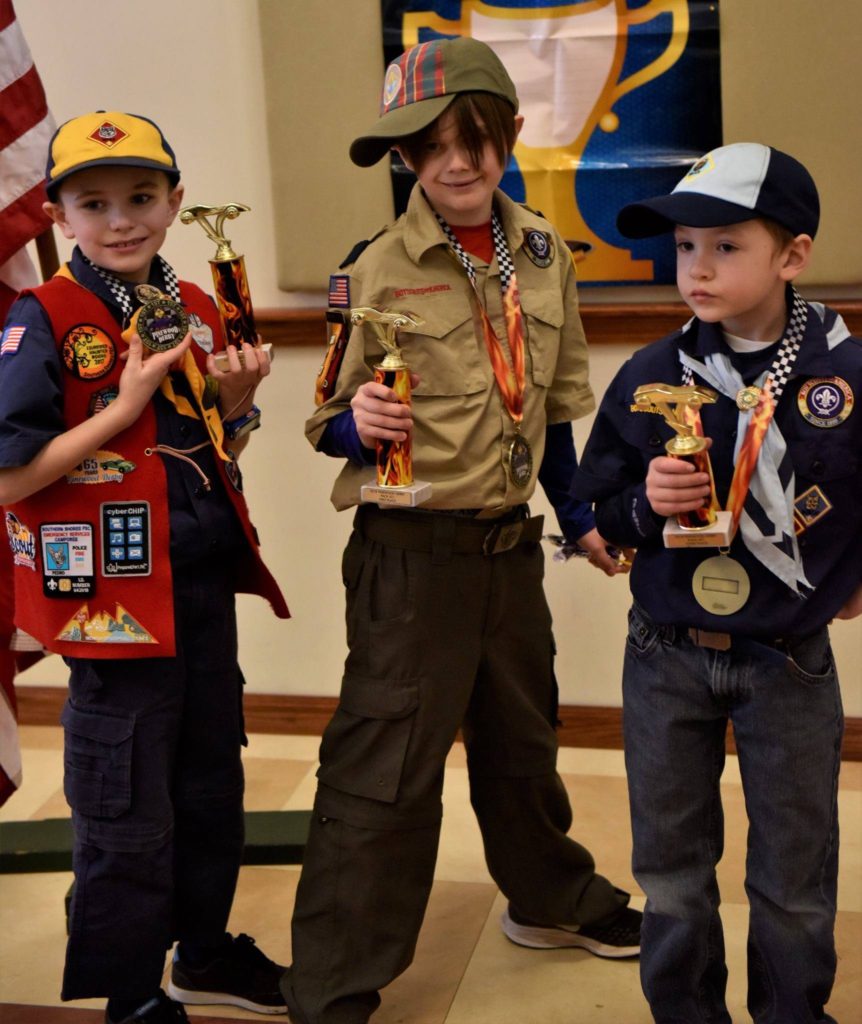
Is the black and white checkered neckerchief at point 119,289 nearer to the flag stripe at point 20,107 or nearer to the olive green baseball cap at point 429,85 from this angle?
the olive green baseball cap at point 429,85

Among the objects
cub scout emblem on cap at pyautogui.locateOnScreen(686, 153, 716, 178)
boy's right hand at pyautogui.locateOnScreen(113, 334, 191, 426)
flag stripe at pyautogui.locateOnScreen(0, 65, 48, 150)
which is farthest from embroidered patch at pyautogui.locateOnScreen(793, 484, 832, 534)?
flag stripe at pyautogui.locateOnScreen(0, 65, 48, 150)

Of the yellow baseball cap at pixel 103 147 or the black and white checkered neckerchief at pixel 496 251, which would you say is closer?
the yellow baseball cap at pixel 103 147

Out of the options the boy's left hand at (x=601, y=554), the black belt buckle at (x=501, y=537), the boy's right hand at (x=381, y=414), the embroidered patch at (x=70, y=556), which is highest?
the boy's right hand at (x=381, y=414)

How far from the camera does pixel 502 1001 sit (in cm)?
246

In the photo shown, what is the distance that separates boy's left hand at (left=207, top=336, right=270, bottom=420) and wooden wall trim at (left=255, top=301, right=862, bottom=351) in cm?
118

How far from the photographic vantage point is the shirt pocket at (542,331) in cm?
226

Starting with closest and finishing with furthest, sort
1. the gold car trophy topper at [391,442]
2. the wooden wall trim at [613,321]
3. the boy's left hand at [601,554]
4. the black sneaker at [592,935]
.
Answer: the gold car trophy topper at [391,442], the boy's left hand at [601,554], the black sneaker at [592,935], the wooden wall trim at [613,321]

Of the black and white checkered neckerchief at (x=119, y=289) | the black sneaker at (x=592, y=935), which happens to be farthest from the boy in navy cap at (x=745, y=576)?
the black and white checkered neckerchief at (x=119, y=289)

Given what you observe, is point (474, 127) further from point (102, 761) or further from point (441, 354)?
point (102, 761)

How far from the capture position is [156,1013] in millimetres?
2275

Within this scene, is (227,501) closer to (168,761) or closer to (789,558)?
(168,761)

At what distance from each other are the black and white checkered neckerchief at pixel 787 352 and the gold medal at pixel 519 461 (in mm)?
377

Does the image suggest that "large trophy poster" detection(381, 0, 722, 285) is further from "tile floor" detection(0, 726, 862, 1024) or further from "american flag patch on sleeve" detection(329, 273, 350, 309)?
"tile floor" detection(0, 726, 862, 1024)

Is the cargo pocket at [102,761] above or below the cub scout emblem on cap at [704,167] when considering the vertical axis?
below
